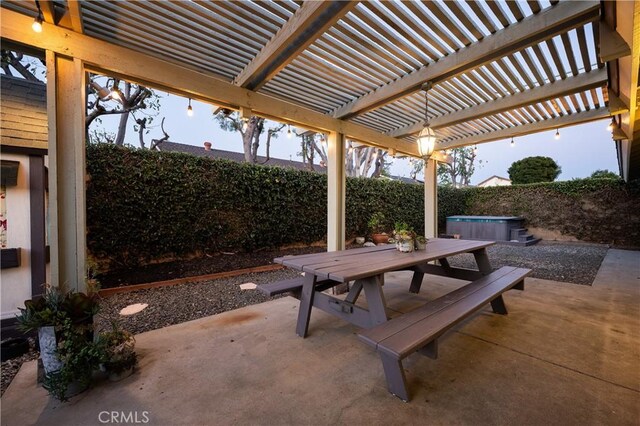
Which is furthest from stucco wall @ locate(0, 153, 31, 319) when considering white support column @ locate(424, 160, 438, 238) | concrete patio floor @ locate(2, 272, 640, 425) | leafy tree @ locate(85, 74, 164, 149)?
white support column @ locate(424, 160, 438, 238)

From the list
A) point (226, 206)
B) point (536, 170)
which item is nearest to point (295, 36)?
point (226, 206)

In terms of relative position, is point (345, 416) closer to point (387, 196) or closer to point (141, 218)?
point (141, 218)

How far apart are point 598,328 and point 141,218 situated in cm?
591

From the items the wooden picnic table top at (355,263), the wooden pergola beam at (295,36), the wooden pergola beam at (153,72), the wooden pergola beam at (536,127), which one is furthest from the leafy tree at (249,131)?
the wooden picnic table top at (355,263)

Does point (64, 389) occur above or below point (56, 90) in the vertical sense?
below

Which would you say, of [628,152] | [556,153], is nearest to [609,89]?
[628,152]

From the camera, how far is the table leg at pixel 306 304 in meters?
2.38

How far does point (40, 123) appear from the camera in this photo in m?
2.63

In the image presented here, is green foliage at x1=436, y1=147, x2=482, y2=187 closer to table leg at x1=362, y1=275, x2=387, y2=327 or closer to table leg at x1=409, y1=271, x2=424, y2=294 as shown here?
table leg at x1=409, y1=271, x2=424, y2=294

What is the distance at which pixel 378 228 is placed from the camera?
8.05 meters

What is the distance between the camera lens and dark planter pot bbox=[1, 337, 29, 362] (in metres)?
2.12

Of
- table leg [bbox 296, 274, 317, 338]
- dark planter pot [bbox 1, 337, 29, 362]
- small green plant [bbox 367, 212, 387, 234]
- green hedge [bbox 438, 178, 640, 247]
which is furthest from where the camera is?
green hedge [bbox 438, 178, 640, 247]

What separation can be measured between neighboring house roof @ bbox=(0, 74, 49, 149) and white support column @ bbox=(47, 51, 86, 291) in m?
1.04

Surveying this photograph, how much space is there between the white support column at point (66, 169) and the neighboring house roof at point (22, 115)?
40.9 inches
